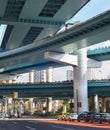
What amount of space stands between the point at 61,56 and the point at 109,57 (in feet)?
60.0

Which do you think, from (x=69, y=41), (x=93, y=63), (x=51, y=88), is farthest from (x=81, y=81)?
(x=51, y=88)

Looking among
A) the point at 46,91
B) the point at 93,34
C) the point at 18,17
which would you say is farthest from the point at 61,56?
the point at 46,91

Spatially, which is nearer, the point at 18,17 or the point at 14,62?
the point at 18,17

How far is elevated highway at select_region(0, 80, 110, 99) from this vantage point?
111125mm

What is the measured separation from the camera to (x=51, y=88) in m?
120

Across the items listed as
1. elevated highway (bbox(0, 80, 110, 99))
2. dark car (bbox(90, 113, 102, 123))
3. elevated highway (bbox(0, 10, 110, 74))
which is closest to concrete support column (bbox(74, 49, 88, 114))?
elevated highway (bbox(0, 10, 110, 74))

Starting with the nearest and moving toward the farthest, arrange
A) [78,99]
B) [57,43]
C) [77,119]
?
1. [77,119]
2. [57,43]
3. [78,99]

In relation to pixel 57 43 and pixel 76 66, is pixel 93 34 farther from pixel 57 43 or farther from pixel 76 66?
pixel 76 66

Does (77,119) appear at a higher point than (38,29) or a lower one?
lower

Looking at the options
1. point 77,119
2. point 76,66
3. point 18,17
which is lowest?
point 77,119

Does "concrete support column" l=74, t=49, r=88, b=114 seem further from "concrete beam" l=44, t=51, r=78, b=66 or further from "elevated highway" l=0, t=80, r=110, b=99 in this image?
"elevated highway" l=0, t=80, r=110, b=99

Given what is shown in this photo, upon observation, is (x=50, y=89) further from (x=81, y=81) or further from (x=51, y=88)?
(x=81, y=81)

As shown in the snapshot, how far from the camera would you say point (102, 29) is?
68125 mm

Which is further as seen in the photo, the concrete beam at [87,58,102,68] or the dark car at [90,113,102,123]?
the concrete beam at [87,58,102,68]
